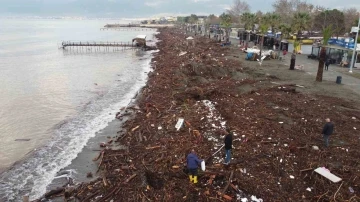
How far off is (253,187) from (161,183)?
3979 mm

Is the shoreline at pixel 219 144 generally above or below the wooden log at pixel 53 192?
above

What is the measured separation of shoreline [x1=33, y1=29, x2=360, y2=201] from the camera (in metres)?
12.3

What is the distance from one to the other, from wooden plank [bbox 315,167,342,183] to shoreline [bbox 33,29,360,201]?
24 centimetres

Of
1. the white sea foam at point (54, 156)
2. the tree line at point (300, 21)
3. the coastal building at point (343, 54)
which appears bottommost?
the white sea foam at point (54, 156)

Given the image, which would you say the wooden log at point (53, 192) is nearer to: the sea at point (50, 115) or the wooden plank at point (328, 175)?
the sea at point (50, 115)

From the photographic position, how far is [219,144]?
16031 millimetres

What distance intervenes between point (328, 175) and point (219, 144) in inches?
221

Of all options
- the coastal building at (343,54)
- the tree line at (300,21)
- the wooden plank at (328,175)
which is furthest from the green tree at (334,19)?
the wooden plank at (328,175)

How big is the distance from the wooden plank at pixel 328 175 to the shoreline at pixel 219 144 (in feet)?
0.79

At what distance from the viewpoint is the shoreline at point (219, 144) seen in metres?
12.3

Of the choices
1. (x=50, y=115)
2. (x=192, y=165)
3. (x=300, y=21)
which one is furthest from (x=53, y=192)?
(x=300, y=21)

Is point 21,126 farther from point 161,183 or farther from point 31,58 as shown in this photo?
point 31,58

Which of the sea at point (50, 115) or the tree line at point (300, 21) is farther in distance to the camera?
the tree line at point (300, 21)

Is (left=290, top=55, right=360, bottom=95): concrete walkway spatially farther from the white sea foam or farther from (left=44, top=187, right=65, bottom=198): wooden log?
(left=44, top=187, right=65, bottom=198): wooden log
